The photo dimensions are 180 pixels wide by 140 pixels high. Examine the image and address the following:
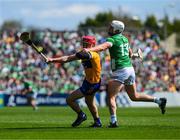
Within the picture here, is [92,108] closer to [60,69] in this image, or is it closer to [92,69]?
[92,69]

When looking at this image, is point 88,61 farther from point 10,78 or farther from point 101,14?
point 101,14

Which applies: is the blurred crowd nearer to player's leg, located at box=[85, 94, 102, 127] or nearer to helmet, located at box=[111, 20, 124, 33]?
player's leg, located at box=[85, 94, 102, 127]

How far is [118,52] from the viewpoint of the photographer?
53.8 ft

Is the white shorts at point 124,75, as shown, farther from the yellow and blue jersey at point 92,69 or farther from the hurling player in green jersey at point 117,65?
the yellow and blue jersey at point 92,69

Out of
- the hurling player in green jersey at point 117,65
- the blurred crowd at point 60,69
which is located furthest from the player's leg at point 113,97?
the blurred crowd at point 60,69

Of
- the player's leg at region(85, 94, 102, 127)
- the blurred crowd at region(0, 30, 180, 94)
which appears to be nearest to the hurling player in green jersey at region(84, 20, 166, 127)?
the player's leg at region(85, 94, 102, 127)

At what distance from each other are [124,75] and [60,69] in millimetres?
31839

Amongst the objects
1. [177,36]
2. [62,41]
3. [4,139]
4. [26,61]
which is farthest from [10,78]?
[177,36]

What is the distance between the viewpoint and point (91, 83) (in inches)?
650

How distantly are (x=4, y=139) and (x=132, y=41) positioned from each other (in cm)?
4058

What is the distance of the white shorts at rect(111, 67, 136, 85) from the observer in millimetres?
16337

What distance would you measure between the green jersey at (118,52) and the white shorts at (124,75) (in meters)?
0.10

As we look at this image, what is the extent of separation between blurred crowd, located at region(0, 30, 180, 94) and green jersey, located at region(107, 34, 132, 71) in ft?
90.9

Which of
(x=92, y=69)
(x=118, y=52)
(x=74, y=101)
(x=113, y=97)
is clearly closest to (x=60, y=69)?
(x=74, y=101)
